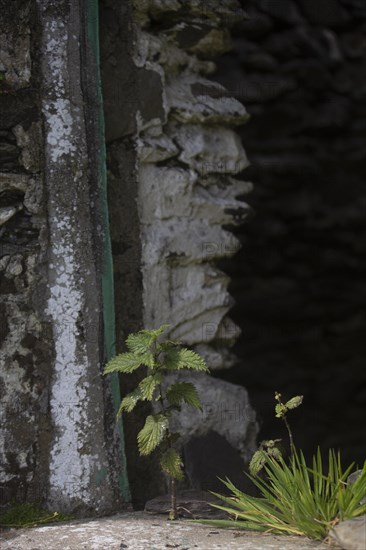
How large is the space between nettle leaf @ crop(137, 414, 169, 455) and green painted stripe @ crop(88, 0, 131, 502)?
28cm

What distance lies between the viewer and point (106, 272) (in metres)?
2.52

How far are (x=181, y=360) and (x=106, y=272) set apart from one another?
17.0 inches

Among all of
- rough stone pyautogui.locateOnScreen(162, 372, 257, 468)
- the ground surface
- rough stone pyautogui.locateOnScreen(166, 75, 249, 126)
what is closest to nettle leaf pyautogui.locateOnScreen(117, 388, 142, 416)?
the ground surface

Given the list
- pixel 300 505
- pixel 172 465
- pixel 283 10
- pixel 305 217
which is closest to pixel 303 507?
pixel 300 505

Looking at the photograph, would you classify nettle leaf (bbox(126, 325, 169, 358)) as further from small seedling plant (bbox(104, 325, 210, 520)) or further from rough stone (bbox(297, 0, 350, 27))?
rough stone (bbox(297, 0, 350, 27))

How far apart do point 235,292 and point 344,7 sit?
138 centimetres

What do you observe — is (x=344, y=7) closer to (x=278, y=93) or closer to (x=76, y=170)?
(x=278, y=93)

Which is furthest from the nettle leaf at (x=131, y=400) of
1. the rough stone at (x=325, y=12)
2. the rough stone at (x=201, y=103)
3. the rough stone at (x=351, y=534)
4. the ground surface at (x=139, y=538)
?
the rough stone at (x=325, y=12)

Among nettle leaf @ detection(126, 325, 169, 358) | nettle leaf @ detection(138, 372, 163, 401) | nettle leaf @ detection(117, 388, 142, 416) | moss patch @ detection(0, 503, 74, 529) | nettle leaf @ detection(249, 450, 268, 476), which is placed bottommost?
moss patch @ detection(0, 503, 74, 529)

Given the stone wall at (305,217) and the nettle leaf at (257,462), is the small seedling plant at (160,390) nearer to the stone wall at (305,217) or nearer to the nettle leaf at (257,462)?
the nettle leaf at (257,462)

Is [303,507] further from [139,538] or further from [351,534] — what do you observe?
[139,538]

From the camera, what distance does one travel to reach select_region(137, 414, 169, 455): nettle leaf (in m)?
2.20

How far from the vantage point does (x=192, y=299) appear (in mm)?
2824

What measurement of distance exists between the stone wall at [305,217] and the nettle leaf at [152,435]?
2.65 feet
